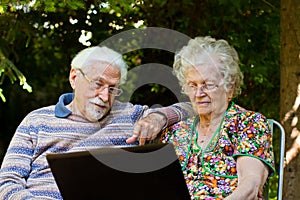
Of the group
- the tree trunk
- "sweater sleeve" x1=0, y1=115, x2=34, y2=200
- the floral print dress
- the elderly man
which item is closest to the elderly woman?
the floral print dress

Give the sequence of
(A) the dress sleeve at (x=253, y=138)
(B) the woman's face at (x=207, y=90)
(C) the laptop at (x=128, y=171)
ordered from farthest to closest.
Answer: (B) the woman's face at (x=207, y=90) → (A) the dress sleeve at (x=253, y=138) → (C) the laptop at (x=128, y=171)

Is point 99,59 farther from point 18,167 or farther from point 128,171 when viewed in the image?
point 128,171

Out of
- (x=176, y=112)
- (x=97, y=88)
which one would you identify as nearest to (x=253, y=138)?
(x=176, y=112)

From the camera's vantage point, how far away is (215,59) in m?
2.90

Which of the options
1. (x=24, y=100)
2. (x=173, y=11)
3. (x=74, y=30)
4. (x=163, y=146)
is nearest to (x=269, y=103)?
(x=173, y=11)

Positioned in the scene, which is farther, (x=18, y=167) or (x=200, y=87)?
(x=18, y=167)

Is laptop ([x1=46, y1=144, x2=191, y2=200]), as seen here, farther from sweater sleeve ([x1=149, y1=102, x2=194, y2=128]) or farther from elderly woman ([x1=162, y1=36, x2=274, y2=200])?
sweater sleeve ([x1=149, y1=102, x2=194, y2=128])

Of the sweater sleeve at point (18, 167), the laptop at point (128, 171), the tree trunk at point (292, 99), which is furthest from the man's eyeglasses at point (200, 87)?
the tree trunk at point (292, 99)

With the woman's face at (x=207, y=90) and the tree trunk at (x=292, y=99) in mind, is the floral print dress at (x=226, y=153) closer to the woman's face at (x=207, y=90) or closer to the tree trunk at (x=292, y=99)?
the woman's face at (x=207, y=90)

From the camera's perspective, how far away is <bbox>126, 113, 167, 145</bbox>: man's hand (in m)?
2.90

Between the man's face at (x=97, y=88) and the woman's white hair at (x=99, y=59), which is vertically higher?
the woman's white hair at (x=99, y=59)

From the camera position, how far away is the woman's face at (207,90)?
2.88m

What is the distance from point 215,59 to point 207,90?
0.14 meters

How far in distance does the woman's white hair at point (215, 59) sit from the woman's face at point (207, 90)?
0.02 meters
